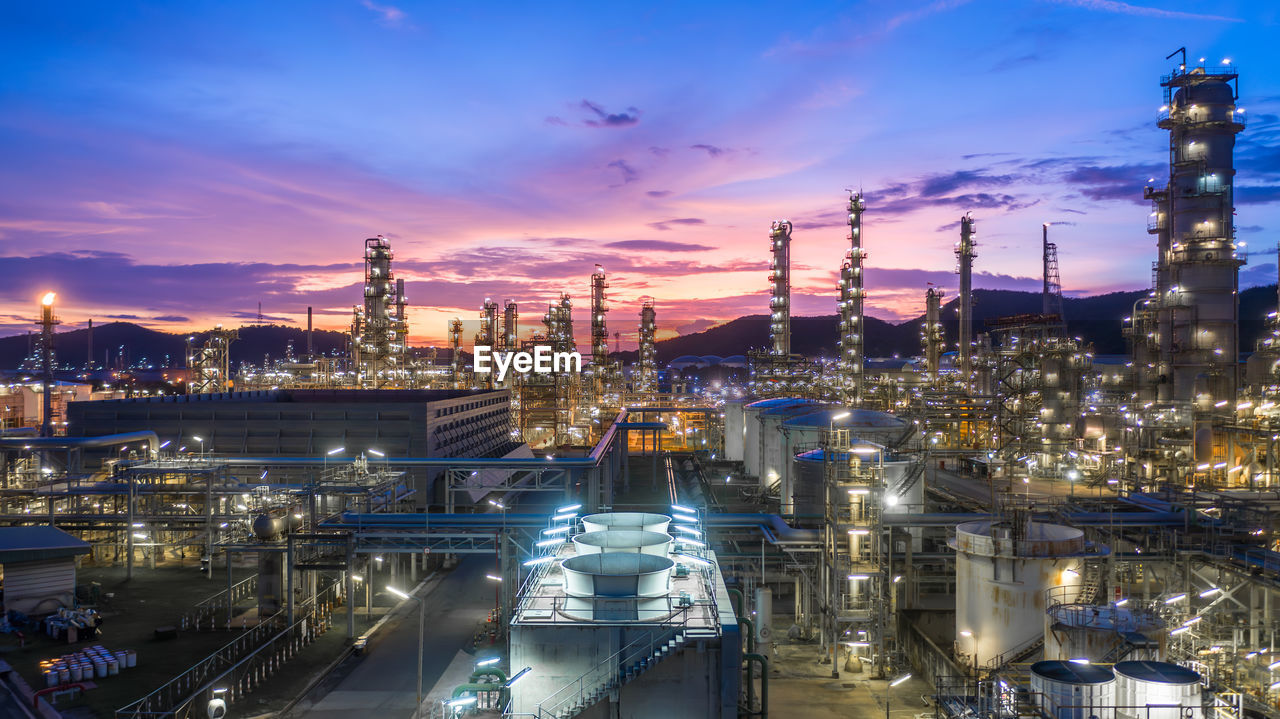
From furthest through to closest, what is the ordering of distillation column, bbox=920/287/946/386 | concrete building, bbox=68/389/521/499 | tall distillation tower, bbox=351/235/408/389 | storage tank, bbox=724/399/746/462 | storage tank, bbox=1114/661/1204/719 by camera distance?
distillation column, bbox=920/287/946/386 → tall distillation tower, bbox=351/235/408/389 → storage tank, bbox=724/399/746/462 → concrete building, bbox=68/389/521/499 → storage tank, bbox=1114/661/1204/719

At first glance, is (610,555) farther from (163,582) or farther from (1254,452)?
(1254,452)

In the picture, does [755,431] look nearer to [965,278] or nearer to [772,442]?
[772,442]

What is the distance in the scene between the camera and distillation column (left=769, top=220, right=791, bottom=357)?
68.8m

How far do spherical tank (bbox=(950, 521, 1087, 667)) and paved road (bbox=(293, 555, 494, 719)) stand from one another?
16.2 metres

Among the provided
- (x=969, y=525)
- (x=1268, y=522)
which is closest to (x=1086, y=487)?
(x=1268, y=522)

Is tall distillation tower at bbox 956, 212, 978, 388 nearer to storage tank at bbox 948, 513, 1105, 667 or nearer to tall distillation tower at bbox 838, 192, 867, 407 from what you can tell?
tall distillation tower at bbox 838, 192, 867, 407

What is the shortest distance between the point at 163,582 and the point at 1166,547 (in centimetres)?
3830

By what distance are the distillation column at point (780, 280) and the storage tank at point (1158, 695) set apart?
2183 inches

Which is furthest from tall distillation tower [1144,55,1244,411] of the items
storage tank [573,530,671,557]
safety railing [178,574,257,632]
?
safety railing [178,574,257,632]

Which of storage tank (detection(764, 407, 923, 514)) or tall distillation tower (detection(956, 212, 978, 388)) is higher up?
tall distillation tower (detection(956, 212, 978, 388))

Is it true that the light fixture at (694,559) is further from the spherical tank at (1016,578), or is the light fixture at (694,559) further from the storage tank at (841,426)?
the storage tank at (841,426)

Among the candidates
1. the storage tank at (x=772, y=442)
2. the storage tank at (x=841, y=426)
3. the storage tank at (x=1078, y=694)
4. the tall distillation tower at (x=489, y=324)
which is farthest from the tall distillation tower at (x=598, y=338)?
the storage tank at (x=1078, y=694)

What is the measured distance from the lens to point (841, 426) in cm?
3781

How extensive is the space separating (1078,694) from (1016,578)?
9545 millimetres
